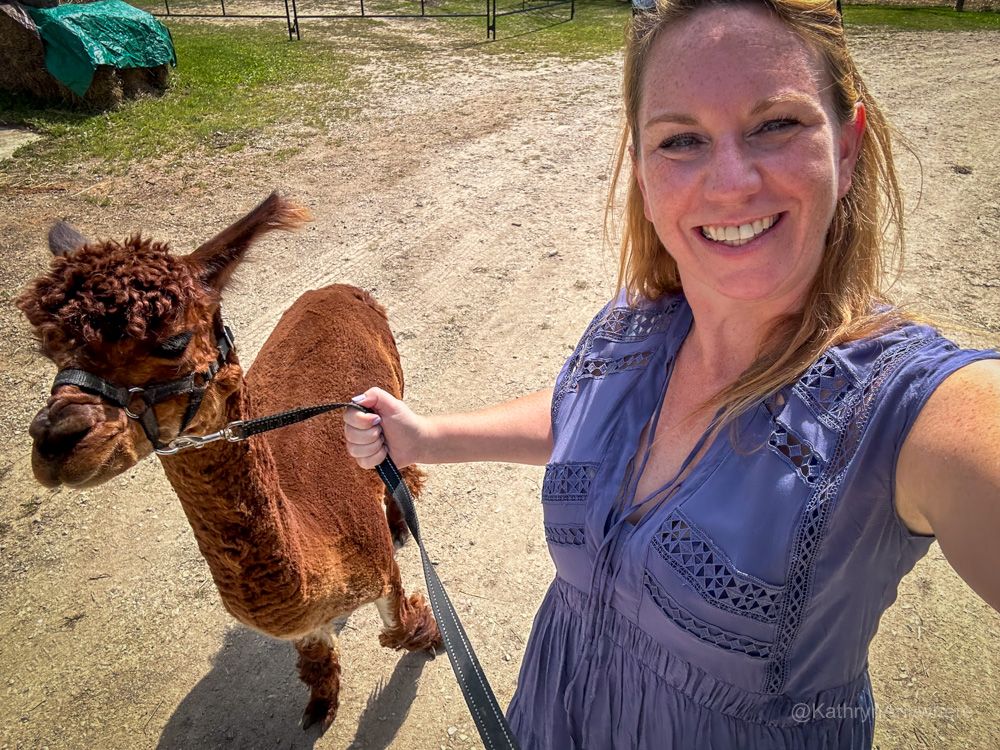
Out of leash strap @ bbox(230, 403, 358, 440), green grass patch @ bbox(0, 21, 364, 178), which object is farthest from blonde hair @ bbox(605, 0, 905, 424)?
green grass patch @ bbox(0, 21, 364, 178)

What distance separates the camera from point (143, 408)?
189 centimetres

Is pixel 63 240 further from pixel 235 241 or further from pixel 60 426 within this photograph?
pixel 60 426

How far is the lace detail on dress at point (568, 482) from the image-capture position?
1534 mm

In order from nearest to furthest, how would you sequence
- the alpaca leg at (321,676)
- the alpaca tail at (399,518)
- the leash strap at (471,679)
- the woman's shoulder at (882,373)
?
the woman's shoulder at (882,373) → the leash strap at (471,679) → the alpaca leg at (321,676) → the alpaca tail at (399,518)

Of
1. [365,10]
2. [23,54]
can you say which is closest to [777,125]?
[23,54]

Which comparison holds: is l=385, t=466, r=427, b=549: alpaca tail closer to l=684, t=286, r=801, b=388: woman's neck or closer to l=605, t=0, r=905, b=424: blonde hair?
l=684, t=286, r=801, b=388: woman's neck

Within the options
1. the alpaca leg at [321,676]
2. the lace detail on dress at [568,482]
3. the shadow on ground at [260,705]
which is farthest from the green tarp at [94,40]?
the lace detail on dress at [568,482]

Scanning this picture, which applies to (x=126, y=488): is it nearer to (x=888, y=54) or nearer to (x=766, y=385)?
(x=766, y=385)

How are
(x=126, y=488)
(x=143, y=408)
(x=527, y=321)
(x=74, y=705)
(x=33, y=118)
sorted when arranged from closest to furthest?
(x=143, y=408), (x=74, y=705), (x=126, y=488), (x=527, y=321), (x=33, y=118)

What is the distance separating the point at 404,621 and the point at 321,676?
406mm

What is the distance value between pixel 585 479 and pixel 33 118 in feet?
32.4

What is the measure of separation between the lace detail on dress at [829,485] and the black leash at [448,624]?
747 mm

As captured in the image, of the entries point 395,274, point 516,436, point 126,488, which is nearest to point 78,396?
point 516,436

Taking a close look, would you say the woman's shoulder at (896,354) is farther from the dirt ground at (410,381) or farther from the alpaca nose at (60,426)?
the dirt ground at (410,381)
